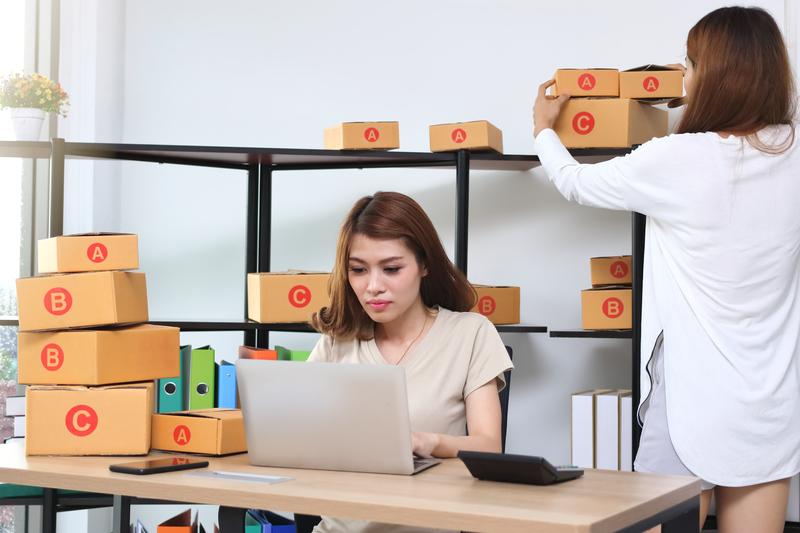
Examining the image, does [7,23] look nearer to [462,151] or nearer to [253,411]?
[462,151]

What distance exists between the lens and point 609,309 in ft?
9.32

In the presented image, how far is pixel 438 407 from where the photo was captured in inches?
80.4

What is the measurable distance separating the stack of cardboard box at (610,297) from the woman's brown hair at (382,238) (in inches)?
30.3

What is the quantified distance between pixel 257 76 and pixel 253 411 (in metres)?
2.05

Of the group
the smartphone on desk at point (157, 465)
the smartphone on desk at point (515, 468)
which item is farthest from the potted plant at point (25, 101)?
the smartphone on desk at point (515, 468)

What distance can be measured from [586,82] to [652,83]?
18 cm

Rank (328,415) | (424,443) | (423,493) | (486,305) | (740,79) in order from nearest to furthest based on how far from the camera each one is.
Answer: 1. (423,493)
2. (328,415)
3. (424,443)
4. (740,79)
5. (486,305)

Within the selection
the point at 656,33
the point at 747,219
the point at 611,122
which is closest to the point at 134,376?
the point at 747,219

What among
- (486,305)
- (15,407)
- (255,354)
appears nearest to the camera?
Result: (255,354)

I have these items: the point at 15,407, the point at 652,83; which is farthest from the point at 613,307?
the point at 15,407

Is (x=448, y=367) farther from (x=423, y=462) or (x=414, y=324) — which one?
(x=423, y=462)

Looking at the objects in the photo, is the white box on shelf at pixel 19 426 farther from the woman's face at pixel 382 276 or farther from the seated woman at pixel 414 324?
the woman's face at pixel 382 276

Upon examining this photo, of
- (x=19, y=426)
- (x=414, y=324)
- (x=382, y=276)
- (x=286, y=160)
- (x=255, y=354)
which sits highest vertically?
(x=286, y=160)

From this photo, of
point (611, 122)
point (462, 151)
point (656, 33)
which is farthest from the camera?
point (656, 33)
